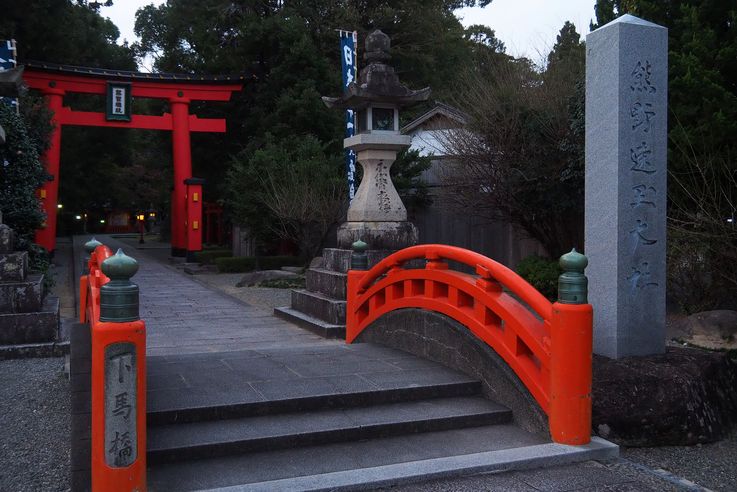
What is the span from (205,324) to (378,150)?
382 centimetres

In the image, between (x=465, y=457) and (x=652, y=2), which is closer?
(x=465, y=457)

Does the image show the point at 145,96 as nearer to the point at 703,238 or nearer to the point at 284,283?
the point at 284,283

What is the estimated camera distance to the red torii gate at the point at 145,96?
62.8ft

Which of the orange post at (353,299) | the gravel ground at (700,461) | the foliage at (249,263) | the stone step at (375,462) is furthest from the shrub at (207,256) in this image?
the gravel ground at (700,461)

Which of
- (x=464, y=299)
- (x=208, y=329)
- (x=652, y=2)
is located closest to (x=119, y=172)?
(x=208, y=329)

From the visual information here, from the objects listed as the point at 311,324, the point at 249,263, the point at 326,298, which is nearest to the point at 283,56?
the point at 249,263

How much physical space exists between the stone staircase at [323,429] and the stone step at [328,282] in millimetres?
3329

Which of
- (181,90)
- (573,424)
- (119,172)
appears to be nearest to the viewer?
(573,424)

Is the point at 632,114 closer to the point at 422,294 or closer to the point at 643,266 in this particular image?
the point at 643,266

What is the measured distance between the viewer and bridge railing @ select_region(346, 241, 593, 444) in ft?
13.6

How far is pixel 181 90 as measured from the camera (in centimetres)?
2136

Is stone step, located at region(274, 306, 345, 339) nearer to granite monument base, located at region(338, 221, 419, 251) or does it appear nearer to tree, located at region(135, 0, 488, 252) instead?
granite monument base, located at region(338, 221, 419, 251)

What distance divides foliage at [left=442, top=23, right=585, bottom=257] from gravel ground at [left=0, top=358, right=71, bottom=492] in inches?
327

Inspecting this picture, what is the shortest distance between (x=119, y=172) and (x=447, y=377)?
35.9 m
